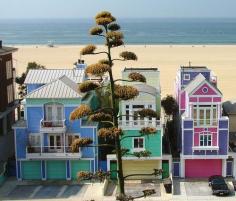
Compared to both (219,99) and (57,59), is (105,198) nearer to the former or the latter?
(219,99)

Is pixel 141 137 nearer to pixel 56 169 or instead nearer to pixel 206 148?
pixel 206 148

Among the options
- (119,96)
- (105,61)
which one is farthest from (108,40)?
(119,96)

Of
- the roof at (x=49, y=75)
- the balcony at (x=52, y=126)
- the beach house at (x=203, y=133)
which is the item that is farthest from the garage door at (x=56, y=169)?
the beach house at (x=203, y=133)

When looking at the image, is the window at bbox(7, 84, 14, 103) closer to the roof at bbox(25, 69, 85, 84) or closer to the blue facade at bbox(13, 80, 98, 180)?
the roof at bbox(25, 69, 85, 84)

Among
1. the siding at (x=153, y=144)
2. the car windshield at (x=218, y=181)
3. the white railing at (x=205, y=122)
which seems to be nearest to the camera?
the car windshield at (x=218, y=181)

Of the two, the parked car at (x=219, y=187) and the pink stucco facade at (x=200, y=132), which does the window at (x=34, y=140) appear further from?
the parked car at (x=219, y=187)

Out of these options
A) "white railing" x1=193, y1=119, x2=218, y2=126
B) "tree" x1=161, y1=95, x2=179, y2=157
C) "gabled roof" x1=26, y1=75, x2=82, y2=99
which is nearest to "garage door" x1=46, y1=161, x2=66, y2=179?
"gabled roof" x1=26, y1=75, x2=82, y2=99

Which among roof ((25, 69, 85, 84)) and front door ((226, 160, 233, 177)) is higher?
roof ((25, 69, 85, 84))
